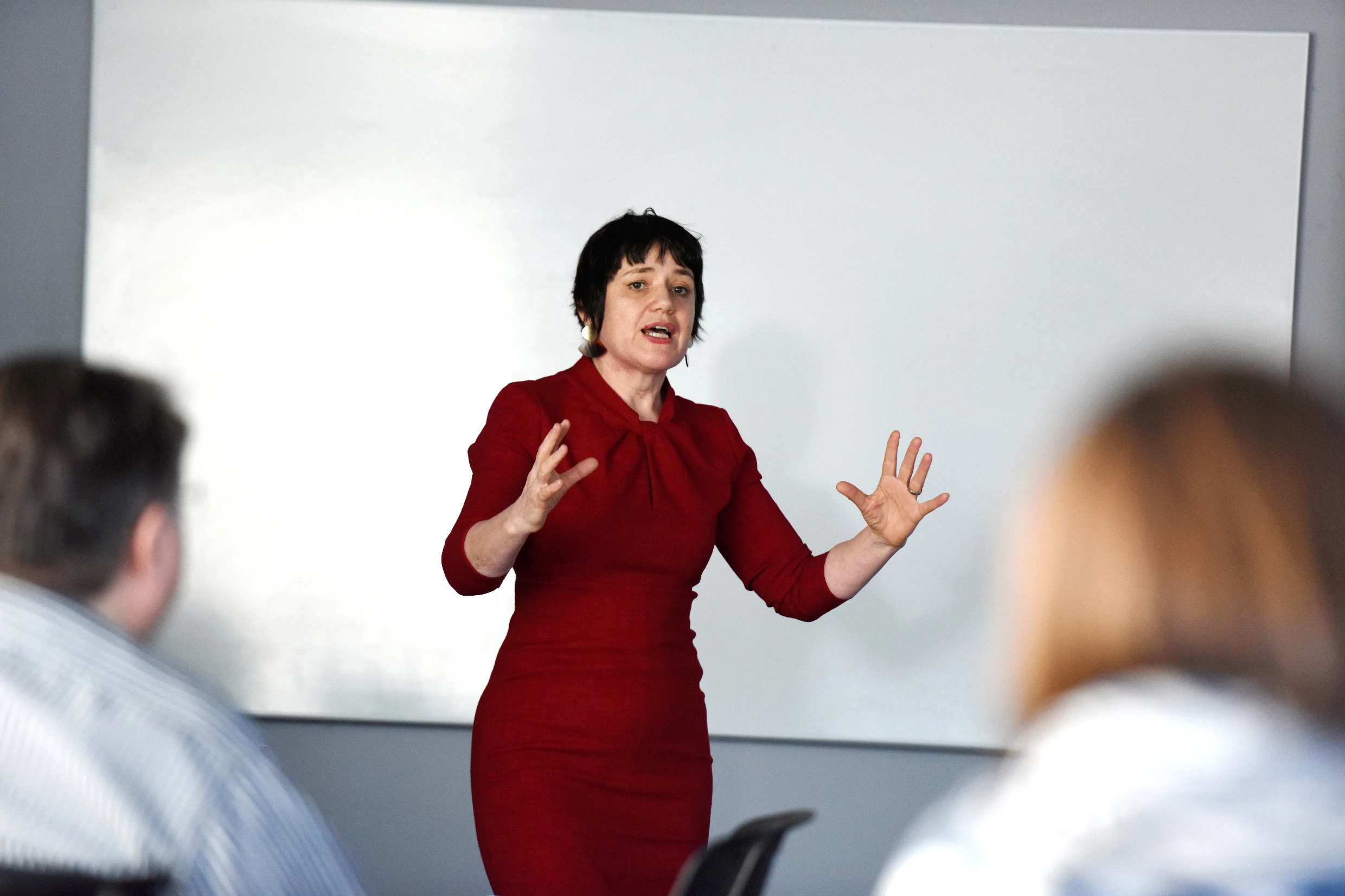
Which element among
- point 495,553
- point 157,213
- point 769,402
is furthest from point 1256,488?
Result: point 157,213

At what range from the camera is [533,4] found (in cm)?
372

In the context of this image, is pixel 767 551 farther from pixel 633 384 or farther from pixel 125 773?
pixel 125 773

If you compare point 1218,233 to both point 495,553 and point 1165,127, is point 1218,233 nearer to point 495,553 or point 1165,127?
point 1165,127

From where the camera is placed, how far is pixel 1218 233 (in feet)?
11.6

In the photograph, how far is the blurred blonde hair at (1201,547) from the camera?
681 millimetres

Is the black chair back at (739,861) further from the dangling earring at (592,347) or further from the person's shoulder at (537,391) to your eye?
the dangling earring at (592,347)

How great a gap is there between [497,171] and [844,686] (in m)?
1.78

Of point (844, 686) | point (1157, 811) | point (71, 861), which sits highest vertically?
point (1157, 811)

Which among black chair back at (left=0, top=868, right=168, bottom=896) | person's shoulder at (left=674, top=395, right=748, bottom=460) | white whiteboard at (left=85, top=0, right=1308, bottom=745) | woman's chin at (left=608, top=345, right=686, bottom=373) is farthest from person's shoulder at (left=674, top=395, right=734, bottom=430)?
black chair back at (left=0, top=868, right=168, bottom=896)

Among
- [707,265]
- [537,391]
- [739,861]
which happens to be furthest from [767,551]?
[707,265]

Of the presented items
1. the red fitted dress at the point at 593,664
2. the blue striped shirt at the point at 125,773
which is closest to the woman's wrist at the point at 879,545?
the red fitted dress at the point at 593,664

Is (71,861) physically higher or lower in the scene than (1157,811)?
lower

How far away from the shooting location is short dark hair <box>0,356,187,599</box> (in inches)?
40.1

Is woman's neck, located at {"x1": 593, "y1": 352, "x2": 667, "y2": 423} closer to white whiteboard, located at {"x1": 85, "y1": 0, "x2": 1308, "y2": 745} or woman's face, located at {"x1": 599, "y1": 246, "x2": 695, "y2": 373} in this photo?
woman's face, located at {"x1": 599, "y1": 246, "x2": 695, "y2": 373}
